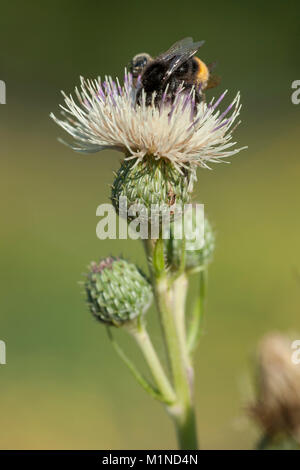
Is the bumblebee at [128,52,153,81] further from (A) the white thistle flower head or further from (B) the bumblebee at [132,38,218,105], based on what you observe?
(A) the white thistle flower head

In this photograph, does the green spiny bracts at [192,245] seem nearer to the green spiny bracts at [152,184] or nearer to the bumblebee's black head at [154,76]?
the green spiny bracts at [152,184]

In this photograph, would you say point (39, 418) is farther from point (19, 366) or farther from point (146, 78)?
point (146, 78)

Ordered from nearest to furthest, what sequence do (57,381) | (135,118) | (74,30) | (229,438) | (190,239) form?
1. (135,118)
2. (190,239)
3. (229,438)
4. (57,381)
5. (74,30)

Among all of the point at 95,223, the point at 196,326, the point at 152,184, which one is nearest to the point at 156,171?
the point at 152,184

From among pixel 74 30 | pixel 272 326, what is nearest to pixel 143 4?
pixel 74 30

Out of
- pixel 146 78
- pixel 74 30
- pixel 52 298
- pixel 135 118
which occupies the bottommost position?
pixel 52 298

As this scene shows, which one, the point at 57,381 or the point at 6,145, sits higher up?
the point at 6,145

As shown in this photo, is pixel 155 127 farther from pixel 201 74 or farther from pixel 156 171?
pixel 201 74
